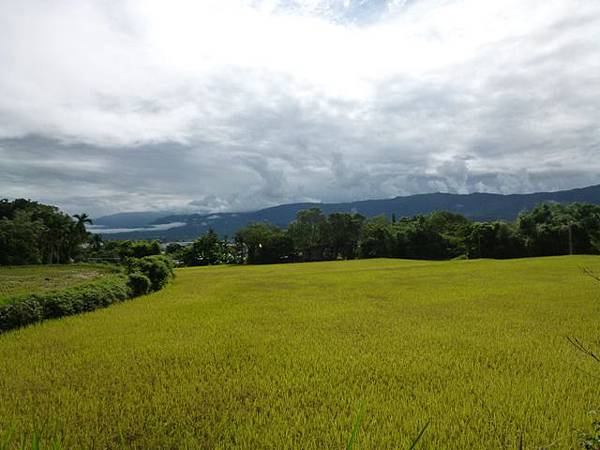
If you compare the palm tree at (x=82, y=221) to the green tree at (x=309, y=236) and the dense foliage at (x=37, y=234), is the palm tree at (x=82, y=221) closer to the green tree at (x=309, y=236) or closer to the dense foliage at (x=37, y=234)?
the dense foliage at (x=37, y=234)

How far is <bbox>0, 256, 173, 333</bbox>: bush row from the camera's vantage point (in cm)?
1496

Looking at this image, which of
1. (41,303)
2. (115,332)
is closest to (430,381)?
(115,332)

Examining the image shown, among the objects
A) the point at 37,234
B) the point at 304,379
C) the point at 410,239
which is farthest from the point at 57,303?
the point at 410,239

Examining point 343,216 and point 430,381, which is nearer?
point 430,381

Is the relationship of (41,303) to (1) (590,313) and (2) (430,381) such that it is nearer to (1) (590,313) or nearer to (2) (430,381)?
(2) (430,381)

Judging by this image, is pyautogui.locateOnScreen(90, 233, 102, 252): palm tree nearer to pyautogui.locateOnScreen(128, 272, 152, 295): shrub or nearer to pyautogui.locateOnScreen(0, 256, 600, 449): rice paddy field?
pyautogui.locateOnScreen(128, 272, 152, 295): shrub

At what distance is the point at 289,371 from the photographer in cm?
876

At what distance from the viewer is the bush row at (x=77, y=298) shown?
15.0 metres

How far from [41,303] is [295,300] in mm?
11186

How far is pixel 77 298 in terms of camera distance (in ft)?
59.3

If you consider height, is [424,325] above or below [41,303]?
below


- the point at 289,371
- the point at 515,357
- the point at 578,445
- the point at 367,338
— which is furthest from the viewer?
the point at 367,338

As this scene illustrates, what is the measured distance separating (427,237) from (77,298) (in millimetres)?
69301

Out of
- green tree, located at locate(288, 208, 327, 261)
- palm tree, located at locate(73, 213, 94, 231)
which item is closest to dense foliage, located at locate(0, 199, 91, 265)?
palm tree, located at locate(73, 213, 94, 231)
